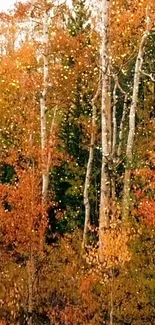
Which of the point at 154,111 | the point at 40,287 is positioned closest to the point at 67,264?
the point at 40,287

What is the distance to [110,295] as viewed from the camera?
58.0ft

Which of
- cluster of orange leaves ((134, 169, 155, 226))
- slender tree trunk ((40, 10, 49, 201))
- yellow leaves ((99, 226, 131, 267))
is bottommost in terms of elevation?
yellow leaves ((99, 226, 131, 267))

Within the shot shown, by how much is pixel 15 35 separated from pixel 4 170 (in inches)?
489

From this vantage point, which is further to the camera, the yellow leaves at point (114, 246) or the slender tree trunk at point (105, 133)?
the yellow leaves at point (114, 246)

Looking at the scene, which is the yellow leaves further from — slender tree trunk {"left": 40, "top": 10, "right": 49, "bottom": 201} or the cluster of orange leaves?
slender tree trunk {"left": 40, "top": 10, "right": 49, "bottom": 201}

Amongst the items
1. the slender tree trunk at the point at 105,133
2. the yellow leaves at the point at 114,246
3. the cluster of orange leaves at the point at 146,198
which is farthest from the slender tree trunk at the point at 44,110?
the slender tree trunk at the point at 105,133

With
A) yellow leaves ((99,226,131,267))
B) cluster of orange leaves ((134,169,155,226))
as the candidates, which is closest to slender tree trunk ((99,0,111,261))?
yellow leaves ((99,226,131,267))

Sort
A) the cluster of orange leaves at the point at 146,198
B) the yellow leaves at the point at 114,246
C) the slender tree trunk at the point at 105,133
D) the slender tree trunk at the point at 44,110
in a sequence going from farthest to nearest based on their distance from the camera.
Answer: the slender tree trunk at the point at 44,110 → the cluster of orange leaves at the point at 146,198 → the yellow leaves at the point at 114,246 → the slender tree trunk at the point at 105,133

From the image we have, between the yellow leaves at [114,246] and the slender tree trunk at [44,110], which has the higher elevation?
the slender tree trunk at [44,110]

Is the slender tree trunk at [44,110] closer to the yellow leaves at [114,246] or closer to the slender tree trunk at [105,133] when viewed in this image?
the yellow leaves at [114,246]

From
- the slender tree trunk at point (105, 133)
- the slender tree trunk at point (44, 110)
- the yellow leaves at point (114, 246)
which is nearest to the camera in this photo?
the slender tree trunk at point (105, 133)

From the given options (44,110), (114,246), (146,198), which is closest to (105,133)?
(114,246)

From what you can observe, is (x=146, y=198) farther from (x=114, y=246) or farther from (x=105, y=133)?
(x=105, y=133)

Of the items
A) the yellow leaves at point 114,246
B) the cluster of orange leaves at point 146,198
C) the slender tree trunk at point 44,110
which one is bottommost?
the yellow leaves at point 114,246
